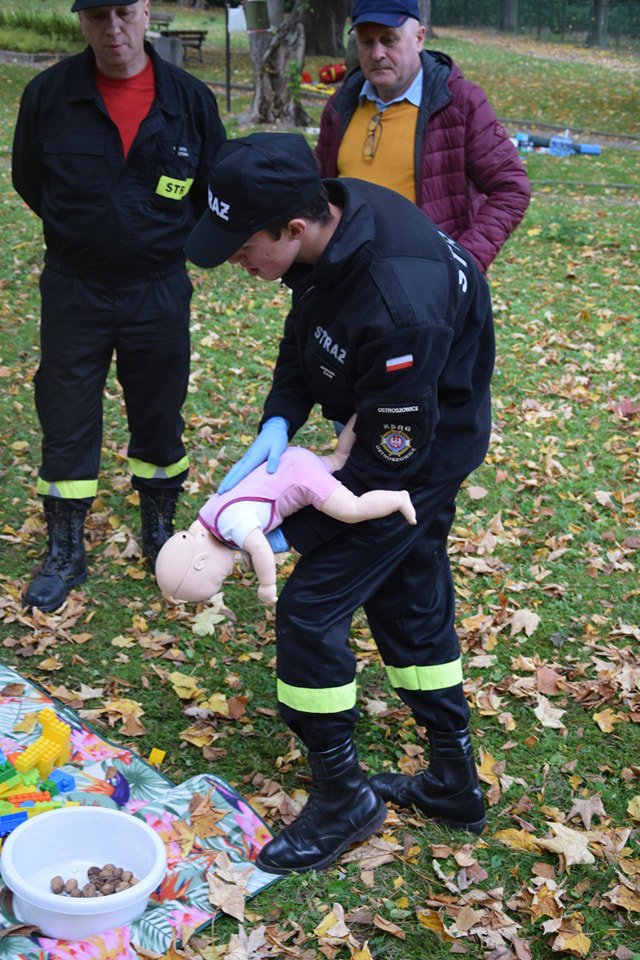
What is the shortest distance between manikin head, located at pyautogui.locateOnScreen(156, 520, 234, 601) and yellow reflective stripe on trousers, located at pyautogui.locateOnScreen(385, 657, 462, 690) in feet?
2.35

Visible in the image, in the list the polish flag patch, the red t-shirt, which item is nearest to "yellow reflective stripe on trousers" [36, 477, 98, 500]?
the red t-shirt

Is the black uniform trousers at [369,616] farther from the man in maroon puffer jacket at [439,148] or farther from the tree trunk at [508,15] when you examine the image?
the tree trunk at [508,15]

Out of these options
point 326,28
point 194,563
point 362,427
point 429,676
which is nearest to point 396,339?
point 362,427

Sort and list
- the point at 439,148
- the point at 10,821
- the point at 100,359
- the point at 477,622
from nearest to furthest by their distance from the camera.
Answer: the point at 10,821, the point at 439,148, the point at 100,359, the point at 477,622

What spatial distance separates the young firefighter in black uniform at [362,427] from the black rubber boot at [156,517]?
72.0 inches

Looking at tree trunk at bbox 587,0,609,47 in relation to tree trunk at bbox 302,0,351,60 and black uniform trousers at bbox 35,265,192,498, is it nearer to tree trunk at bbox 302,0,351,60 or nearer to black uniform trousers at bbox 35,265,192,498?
tree trunk at bbox 302,0,351,60

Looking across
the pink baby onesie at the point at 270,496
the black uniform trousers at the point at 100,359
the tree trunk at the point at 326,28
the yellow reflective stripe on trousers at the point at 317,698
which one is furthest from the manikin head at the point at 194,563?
the tree trunk at the point at 326,28

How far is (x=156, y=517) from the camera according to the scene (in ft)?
16.8

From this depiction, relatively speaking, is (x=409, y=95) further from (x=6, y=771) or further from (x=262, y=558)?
(x=6, y=771)

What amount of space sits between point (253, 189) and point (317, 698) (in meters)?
1.46

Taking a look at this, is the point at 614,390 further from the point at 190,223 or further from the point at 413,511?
the point at 413,511

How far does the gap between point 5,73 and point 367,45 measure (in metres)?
19.5

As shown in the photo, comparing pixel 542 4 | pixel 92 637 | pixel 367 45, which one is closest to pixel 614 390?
pixel 367 45

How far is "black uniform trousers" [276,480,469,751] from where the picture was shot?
3033mm
